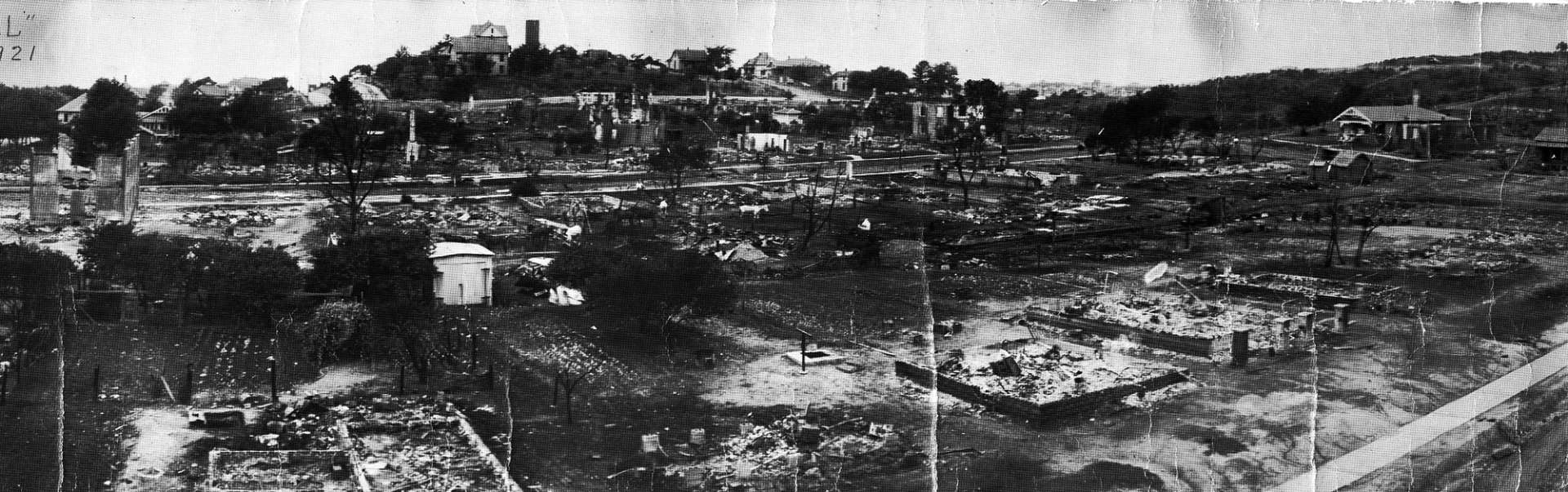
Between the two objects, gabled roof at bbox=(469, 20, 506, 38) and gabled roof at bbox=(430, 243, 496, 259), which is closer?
gabled roof at bbox=(430, 243, 496, 259)

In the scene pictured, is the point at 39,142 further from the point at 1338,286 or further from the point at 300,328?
the point at 1338,286

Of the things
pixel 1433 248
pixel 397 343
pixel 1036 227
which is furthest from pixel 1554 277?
pixel 397 343

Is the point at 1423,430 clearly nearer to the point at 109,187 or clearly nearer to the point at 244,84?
the point at 109,187

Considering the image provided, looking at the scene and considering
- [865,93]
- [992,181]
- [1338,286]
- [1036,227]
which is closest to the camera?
[1338,286]

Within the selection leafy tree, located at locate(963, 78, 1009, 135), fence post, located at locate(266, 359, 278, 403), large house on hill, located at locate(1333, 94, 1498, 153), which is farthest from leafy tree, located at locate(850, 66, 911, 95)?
fence post, located at locate(266, 359, 278, 403)

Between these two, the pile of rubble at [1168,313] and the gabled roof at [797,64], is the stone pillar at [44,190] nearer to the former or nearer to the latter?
the pile of rubble at [1168,313]

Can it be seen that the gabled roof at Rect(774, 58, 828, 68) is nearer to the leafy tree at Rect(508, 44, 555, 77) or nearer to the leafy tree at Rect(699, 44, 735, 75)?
the leafy tree at Rect(699, 44, 735, 75)

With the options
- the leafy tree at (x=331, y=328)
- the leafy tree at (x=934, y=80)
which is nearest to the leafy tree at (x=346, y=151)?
the leafy tree at (x=331, y=328)
